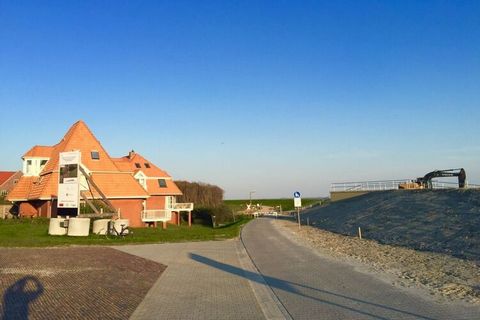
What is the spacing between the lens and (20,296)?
351 inches

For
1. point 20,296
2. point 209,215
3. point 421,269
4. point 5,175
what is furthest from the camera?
point 5,175

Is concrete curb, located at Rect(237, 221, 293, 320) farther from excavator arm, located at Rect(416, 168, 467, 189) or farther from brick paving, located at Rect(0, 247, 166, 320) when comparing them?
excavator arm, located at Rect(416, 168, 467, 189)

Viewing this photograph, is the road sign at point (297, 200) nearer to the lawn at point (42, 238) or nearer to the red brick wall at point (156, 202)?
the lawn at point (42, 238)

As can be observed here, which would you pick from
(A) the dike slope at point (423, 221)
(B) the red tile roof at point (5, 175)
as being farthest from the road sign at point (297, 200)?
(B) the red tile roof at point (5, 175)

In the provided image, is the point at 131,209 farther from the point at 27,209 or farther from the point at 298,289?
the point at 298,289

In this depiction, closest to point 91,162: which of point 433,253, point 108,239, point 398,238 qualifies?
point 108,239

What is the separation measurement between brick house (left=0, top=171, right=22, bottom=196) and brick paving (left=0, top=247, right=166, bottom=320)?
63008mm

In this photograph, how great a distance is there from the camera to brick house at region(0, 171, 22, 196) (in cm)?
7238

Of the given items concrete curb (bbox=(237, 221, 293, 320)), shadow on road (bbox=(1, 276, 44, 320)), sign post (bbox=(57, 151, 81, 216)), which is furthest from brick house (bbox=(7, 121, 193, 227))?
shadow on road (bbox=(1, 276, 44, 320))

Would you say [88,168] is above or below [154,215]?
above

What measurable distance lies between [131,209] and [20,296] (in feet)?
87.9

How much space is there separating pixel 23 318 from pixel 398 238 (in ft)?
63.2

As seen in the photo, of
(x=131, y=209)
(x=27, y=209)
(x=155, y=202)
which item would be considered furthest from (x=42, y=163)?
(x=155, y=202)

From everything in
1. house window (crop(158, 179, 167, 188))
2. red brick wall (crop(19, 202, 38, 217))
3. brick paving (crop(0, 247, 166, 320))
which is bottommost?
brick paving (crop(0, 247, 166, 320))
